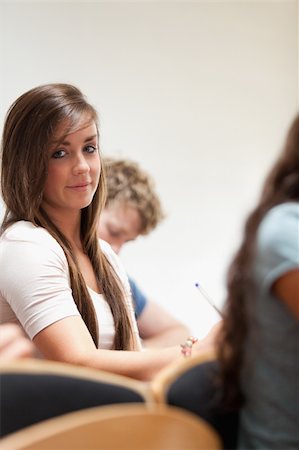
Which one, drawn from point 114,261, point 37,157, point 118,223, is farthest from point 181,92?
point 37,157

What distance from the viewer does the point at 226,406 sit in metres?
1.01

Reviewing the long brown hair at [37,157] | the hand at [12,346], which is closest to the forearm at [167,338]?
the long brown hair at [37,157]

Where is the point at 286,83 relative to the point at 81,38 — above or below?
below

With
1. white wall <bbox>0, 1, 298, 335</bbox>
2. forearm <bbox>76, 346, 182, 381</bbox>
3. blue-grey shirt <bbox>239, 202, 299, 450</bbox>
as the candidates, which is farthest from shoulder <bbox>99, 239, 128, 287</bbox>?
white wall <bbox>0, 1, 298, 335</bbox>

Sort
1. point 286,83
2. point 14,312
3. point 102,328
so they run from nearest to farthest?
point 14,312
point 102,328
point 286,83

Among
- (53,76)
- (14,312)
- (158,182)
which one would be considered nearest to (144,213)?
(158,182)

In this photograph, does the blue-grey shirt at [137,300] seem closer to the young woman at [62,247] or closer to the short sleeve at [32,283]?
the young woman at [62,247]

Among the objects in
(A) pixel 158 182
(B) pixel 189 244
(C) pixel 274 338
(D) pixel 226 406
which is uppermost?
(C) pixel 274 338

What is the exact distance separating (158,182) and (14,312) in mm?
2210

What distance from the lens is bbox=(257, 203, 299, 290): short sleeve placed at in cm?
94

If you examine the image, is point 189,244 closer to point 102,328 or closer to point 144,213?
point 144,213

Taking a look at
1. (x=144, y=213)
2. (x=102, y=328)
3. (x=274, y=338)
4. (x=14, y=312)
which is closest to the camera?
(x=274, y=338)

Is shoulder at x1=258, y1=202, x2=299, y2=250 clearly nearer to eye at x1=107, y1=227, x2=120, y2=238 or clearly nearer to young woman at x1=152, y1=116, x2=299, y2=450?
young woman at x1=152, y1=116, x2=299, y2=450

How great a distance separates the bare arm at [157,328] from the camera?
116 inches
